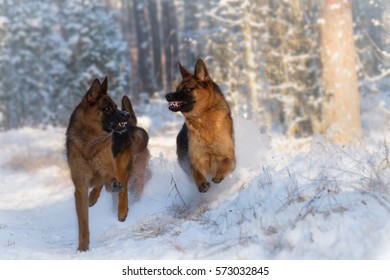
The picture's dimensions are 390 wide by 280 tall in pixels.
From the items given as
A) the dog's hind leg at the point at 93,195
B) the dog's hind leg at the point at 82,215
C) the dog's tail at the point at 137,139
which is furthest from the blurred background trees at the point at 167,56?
the dog's hind leg at the point at 82,215

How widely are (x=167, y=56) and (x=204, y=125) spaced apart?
103ft

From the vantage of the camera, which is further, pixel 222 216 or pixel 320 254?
Answer: pixel 222 216

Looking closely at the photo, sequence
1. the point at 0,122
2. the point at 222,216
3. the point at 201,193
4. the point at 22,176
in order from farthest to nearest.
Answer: the point at 0,122
the point at 22,176
the point at 201,193
the point at 222,216

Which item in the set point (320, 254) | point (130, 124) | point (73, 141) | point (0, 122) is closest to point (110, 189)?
point (73, 141)

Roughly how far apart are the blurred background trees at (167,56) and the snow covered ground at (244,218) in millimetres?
11925

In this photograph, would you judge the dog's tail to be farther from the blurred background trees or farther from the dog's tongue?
the blurred background trees

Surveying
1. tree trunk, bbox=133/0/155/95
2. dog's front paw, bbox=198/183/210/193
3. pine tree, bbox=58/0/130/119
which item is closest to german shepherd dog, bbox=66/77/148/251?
dog's front paw, bbox=198/183/210/193

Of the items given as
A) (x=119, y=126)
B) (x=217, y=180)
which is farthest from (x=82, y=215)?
(x=217, y=180)

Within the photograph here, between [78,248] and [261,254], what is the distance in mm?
2498

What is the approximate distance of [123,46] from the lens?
117ft

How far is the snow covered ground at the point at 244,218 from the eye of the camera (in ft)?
14.8

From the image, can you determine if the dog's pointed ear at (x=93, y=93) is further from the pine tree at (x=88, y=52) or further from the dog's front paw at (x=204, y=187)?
the pine tree at (x=88, y=52)

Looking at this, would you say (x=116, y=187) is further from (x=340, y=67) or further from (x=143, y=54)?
(x=143, y=54)
